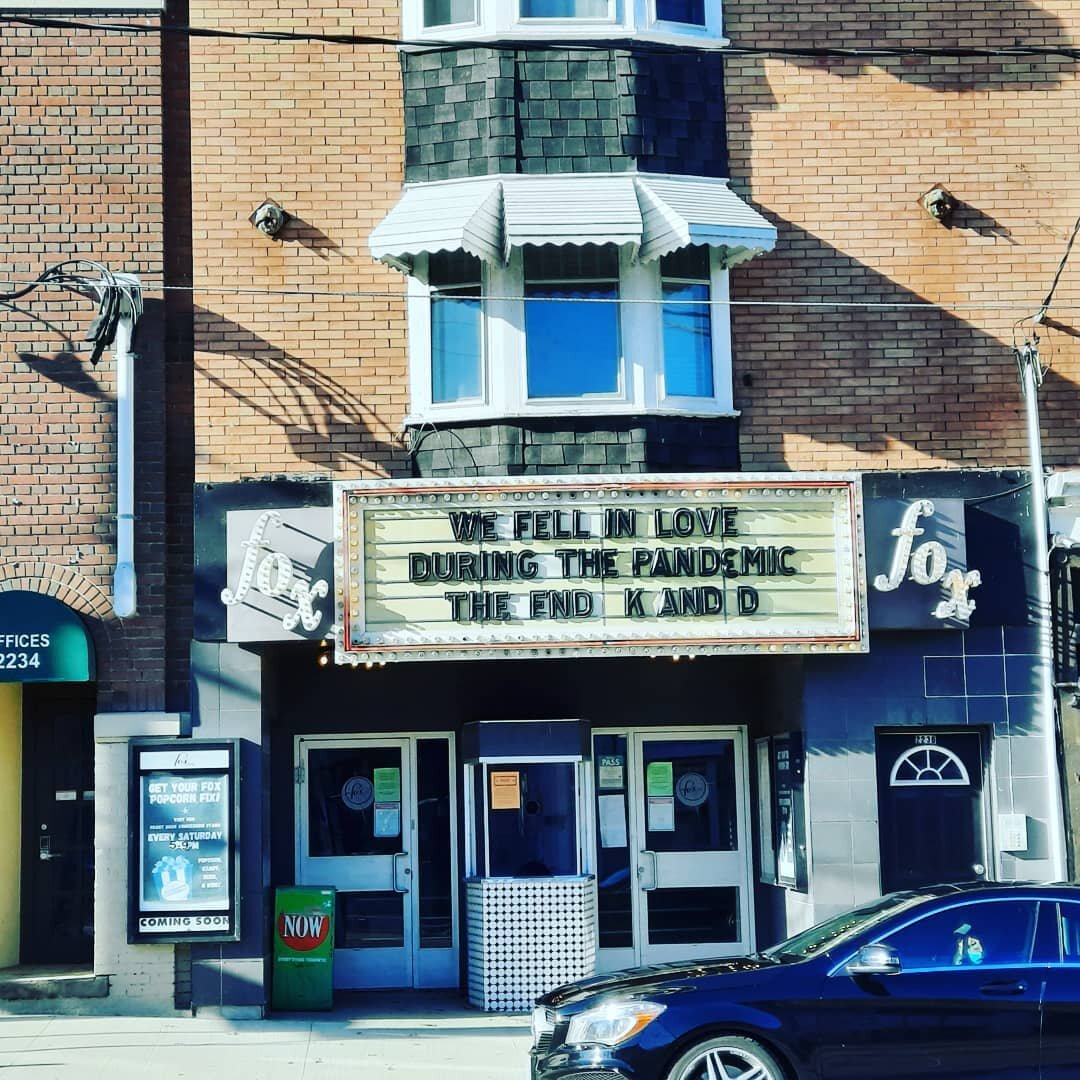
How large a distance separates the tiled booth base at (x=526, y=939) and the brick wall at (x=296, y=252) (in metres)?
3.86

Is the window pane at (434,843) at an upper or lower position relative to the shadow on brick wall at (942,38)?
lower

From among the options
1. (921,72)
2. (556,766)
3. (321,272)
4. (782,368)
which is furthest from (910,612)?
(321,272)

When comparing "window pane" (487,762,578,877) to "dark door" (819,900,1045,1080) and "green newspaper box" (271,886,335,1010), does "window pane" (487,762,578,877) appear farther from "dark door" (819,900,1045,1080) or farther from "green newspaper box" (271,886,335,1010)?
"dark door" (819,900,1045,1080)

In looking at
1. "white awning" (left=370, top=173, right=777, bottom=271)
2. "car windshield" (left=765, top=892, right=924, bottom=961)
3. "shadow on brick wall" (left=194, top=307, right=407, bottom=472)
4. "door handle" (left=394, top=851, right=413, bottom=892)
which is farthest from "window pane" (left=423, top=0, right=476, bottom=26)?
"car windshield" (left=765, top=892, right=924, bottom=961)

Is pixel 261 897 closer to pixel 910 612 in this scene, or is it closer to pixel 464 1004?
pixel 464 1004

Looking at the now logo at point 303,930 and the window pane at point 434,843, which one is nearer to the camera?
the now logo at point 303,930

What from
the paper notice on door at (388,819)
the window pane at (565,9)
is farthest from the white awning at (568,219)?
the paper notice on door at (388,819)

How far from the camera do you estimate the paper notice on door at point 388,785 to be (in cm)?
1553

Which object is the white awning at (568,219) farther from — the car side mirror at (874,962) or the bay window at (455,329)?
the car side mirror at (874,962)

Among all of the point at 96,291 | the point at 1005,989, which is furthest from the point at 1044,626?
the point at 96,291

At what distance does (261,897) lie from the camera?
13594mm

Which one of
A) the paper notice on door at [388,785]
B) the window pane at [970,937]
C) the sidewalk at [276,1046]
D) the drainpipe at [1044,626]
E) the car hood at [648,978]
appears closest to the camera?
the window pane at [970,937]

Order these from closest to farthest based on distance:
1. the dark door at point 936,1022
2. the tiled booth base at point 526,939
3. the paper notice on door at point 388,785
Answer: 1. the dark door at point 936,1022
2. the tiled booth base at point 526,939
3. the paper notice on door at point 388,785

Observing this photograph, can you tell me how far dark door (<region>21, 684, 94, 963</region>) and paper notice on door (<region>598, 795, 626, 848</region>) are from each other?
15.9ft
